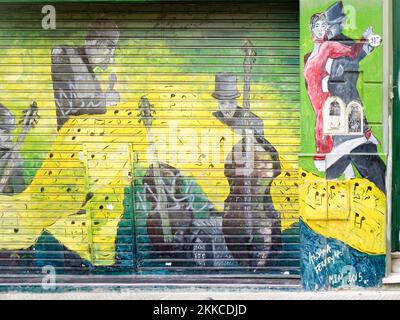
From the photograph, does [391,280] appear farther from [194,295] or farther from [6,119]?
[6,119]

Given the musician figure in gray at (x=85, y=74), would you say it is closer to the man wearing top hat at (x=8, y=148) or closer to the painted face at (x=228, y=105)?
the man wearing top hat at (x=8, y=148)

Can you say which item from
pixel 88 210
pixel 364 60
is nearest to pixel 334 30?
pixel 364 60

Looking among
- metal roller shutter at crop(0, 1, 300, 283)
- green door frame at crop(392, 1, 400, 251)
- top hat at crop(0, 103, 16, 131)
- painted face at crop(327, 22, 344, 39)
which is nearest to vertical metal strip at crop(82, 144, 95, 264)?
metal roller shutter at crop(0, 1, 300, 283)

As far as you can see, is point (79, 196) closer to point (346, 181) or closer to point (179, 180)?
point (179, 180)

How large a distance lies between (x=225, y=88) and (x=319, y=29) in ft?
3.61

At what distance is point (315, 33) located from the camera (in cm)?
574

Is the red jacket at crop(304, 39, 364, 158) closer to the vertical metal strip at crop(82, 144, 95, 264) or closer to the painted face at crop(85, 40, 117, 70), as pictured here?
the painted face at crop(85, 40, 117, 70)

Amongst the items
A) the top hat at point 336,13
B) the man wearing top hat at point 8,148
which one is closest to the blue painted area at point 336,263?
the top hat at point 336,13

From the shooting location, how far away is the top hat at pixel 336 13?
5.71 meters

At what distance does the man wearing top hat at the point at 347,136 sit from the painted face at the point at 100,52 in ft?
7.11

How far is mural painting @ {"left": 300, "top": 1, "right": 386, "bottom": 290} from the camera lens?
5738 millimetres

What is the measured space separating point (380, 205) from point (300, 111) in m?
1.20

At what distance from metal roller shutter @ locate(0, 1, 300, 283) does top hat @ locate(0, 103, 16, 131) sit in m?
0.01

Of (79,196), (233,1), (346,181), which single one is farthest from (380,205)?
(79,196)
